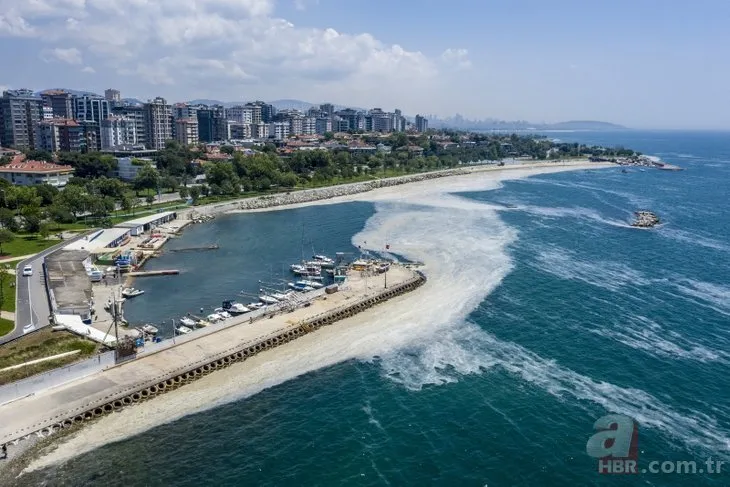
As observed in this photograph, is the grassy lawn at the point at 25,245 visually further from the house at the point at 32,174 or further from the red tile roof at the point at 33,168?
the red tile roof at the point at 33,168

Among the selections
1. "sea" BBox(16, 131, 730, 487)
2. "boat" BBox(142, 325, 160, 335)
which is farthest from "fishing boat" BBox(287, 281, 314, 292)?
"boat" BBox(142, 325, 160, 335)

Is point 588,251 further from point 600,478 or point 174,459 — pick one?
point 174,459

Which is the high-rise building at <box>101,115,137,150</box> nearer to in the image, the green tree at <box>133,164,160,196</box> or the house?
the house

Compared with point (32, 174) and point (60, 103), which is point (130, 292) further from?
point (60, 103)

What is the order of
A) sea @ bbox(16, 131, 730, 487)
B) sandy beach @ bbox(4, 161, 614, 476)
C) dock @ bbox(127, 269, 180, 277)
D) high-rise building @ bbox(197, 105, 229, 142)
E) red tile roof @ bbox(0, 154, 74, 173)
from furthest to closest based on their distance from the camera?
high-rise building @ bbox(197, 105, 229, 142)
red tile roof @ bbox(0, 154, 74, 173)
dock @ bbox(127, 269, 180, 277)
sandy beach @ bbox(4, 161, 614, 476)
sea @ bbox(16, 131, 730, 487)

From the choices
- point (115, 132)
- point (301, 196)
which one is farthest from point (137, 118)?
point (301, 196)

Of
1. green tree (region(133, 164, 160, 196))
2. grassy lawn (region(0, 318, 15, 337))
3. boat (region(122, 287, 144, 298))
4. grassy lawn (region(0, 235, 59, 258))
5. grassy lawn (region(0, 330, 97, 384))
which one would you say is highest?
green tree (region(133, 164, 160, 196))

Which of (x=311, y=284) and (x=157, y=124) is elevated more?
(x=157, y=124)

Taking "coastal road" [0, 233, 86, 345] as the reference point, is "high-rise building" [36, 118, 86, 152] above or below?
above
